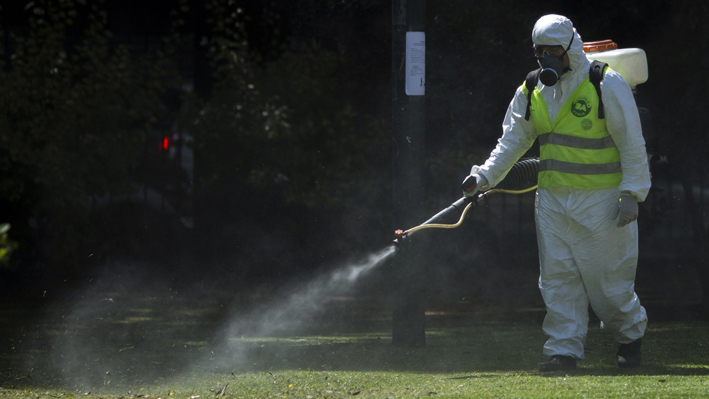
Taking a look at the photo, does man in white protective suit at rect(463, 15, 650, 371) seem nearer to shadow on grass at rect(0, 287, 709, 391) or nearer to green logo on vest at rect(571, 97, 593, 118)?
green logo on vest at rect(571, 97, 593, 118)

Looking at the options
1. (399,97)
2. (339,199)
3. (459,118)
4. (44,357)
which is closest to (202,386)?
(44,357)

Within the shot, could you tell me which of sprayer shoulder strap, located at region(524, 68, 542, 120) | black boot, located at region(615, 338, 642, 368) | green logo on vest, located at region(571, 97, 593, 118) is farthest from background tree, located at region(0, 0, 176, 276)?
black boot, located at region(615, 338, 642, 368)

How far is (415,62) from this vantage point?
4891mm

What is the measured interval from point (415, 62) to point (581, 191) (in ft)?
4.70

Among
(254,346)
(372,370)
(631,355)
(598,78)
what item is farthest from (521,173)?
(254,346)

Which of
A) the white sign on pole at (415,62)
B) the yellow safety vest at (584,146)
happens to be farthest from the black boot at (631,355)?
the white sign on pole at (415,62)

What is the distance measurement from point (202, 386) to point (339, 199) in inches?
166

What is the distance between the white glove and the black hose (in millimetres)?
700

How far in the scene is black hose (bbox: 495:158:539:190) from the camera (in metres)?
4.45

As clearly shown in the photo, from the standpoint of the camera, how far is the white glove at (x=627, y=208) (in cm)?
381

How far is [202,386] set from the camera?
3.99 metres

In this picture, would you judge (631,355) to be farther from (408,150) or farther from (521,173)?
(408,150)

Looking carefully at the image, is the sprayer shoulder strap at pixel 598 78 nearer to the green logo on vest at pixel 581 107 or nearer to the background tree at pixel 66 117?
the green logo on vest at pixel 581 107

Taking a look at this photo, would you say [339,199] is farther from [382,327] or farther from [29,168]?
[29,168]
